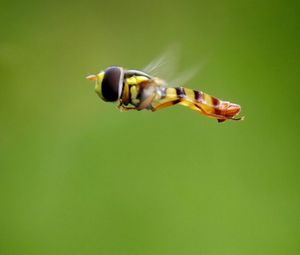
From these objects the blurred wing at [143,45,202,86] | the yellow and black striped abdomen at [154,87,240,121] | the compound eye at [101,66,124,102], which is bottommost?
the yellow and black striped abdomen at [154,87,240,121]

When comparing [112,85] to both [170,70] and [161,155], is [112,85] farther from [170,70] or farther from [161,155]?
[161,155]

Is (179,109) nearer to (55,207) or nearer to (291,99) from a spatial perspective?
(291,99)

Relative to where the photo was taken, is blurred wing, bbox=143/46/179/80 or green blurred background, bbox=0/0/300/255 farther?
green blurred background, bbox=0/0/300/255

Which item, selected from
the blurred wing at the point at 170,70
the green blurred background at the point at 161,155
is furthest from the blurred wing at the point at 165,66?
the green blurred background at the point at 161,155

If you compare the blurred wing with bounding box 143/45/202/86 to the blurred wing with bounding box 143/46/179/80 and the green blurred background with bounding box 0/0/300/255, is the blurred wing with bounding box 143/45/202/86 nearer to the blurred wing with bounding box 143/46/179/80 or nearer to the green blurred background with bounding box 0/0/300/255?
the blurred wing with bounding box 143/46/179/80

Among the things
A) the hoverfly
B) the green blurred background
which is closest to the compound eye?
the hoverfly

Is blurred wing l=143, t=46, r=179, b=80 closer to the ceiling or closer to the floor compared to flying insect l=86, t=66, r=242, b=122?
closer to the ceiling

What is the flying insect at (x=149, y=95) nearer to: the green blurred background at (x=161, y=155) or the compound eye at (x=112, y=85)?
the compound eye at (x=112, y=85)

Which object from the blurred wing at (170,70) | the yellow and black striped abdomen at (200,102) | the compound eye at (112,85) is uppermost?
the blurred wing at (170,70)
